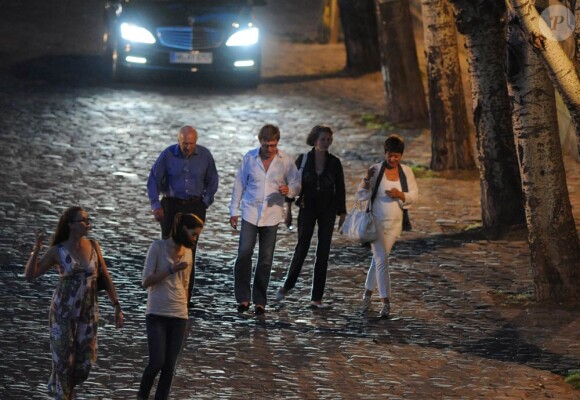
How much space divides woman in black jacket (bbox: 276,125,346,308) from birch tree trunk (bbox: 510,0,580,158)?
7.75 feet

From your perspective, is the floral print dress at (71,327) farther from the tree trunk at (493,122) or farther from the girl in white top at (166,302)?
the tree trunk at (493,122)

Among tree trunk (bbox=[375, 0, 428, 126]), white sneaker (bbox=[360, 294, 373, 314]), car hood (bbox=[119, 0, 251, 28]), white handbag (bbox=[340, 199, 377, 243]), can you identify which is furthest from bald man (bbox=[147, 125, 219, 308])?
car hood (bbox=[119, 0, 251, 28])

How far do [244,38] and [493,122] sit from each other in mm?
10646

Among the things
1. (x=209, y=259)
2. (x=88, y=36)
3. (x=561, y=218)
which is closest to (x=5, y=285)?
(x=209, y=259)

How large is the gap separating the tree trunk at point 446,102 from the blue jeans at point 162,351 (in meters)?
10.8

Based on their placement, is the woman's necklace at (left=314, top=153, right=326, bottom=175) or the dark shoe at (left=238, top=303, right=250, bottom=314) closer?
the dark shoe at (left=238, top=303, right=250, bottom=314)

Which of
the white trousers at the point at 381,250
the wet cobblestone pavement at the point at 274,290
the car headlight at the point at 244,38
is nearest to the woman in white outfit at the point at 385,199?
the white trousers at the point at 381,250

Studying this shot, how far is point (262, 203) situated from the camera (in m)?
13.6

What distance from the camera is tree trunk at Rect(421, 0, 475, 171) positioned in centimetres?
2072

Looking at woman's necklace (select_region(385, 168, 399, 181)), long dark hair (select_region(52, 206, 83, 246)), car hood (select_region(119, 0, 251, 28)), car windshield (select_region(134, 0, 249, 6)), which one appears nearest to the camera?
long dark hair (select_region(52, 206, 83, 246))

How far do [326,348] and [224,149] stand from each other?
975 cm

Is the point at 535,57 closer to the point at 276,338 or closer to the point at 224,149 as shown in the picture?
the point at 276,338

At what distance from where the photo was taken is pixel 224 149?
21.8 metres

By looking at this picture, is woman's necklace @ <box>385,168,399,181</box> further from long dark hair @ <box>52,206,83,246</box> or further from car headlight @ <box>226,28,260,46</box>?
car headlight @ <box>226,28,260,46</box>
